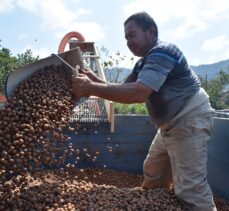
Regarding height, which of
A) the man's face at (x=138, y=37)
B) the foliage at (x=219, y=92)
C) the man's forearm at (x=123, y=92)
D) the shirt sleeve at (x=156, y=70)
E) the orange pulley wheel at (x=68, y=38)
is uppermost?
the foliage at (x=219, y=92)

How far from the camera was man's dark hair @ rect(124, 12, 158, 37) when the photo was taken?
344 centimetres

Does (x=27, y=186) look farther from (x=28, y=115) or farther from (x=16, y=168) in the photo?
(x=28, y=115)

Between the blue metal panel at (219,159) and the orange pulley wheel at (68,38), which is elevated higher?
the orange pulley wheel at (68,38)

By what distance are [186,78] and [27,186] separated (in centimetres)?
153

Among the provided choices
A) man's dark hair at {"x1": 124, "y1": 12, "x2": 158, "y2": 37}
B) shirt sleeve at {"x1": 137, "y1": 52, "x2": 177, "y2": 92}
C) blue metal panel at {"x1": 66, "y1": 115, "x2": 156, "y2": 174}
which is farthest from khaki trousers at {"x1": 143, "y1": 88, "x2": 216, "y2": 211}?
blue metal panel at {"x1": 66, "y1": 115, "x2": 156, "y2": 174}

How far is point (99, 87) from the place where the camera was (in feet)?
10.5

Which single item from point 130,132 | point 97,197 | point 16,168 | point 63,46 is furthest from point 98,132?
point 16,168

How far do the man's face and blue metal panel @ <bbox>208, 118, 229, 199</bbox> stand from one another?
1237 mm

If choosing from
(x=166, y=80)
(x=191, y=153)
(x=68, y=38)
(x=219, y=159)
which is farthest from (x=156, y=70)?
(x=68, y=38)

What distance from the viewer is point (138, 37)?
11.3 feet

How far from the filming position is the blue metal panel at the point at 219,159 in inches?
164

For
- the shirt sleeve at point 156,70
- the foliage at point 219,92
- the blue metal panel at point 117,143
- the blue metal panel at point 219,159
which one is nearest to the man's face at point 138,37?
the shirt sleeve at point 156,70

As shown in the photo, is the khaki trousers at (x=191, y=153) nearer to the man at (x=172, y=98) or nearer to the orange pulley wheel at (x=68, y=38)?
the man at (x=172, y=98)

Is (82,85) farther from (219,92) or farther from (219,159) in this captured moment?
(219,92)
